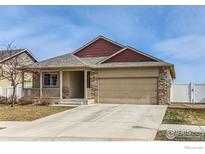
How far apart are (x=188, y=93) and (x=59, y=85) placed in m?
9.44

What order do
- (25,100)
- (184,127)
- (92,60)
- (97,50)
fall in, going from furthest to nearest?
1. (97,50)
2. (92,60)
3. (25,100)
4. (184,127)

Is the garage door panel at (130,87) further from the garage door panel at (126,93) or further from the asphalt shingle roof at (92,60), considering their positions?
the asphalt shingle roof at (92,60)

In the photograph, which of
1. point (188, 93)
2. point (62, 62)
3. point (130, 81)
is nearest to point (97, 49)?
point (62, 62)

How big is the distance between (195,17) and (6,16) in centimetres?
709

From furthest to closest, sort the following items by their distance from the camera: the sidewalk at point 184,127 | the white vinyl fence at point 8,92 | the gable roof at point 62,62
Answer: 1. the white vinyl fence at point 8,92
2. the gable roof at point 62,62
3. the sidewalk at point 184,127

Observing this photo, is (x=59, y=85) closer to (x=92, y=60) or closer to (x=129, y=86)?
(x=92, y=60)

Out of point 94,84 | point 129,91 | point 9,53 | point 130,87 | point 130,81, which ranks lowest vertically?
point 129,91

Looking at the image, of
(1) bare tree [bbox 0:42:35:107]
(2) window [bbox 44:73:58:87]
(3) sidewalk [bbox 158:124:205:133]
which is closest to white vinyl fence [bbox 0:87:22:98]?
(1) bare tree [bbox 0:42:35:107]

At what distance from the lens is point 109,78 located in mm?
21219

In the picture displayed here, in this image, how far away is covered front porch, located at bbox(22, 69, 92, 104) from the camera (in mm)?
21288

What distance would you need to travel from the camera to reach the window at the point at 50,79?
22192mm

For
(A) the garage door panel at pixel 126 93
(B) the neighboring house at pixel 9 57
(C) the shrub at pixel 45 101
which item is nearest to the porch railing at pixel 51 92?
(C) the shrub at pixel 45 101

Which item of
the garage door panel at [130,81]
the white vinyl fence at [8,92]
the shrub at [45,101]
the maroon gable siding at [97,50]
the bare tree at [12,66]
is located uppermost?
the maroon gable siding at [97,50]
